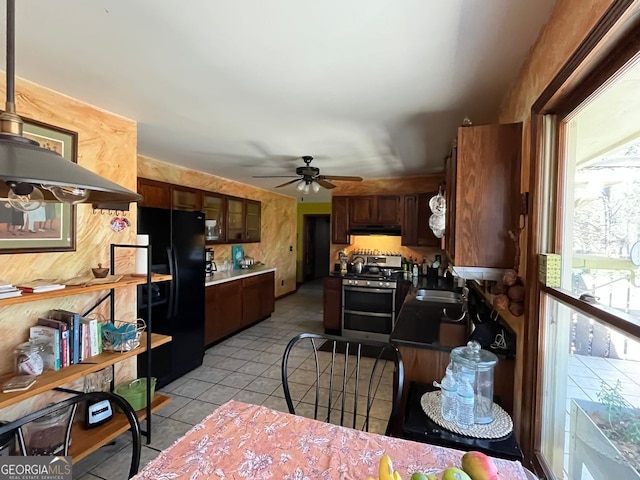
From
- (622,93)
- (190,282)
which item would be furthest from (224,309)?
(622,93)

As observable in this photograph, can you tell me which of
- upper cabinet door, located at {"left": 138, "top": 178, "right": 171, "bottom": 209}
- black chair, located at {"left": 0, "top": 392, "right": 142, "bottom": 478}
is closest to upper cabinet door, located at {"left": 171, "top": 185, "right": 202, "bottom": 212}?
upper cabinet door, located at {"left": 138, "top": 178, "right": 171, "bottom": 209}

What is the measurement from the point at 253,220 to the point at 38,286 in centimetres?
417

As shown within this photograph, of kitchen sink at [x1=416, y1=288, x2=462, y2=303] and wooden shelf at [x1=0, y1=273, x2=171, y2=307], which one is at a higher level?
wooden shelf at [x1=0, y1=273, x2=171, y2=307]

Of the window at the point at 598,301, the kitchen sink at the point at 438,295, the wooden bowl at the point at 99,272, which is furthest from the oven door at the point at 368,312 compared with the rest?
the wooden bowl at the point at 99,272

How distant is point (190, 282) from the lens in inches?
132

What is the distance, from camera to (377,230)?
16.1ft

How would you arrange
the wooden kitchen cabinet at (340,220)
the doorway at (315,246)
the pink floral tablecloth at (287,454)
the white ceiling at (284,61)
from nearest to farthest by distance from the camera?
the pink floral tablecloth at (287,454) < the white ceiling at (284,61) < the wooden kitchen cabinet at (340,220) < the doorway at (315,246)

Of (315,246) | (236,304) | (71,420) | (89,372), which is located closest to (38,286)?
(89,372)

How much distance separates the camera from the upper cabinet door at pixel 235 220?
5.08 meters

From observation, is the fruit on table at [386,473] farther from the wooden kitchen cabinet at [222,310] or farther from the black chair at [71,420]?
the wooden kitchen cabinet at [222,310]

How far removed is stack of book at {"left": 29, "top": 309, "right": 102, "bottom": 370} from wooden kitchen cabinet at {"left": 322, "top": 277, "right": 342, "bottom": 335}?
3.08m

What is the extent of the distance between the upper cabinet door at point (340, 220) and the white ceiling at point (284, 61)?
2.20m

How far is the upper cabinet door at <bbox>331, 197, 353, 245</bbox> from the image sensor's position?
506 cm

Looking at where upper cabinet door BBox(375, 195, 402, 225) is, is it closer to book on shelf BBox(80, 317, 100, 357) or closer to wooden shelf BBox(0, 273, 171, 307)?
wooden shelf BBox(0, 273, 171, 307)
